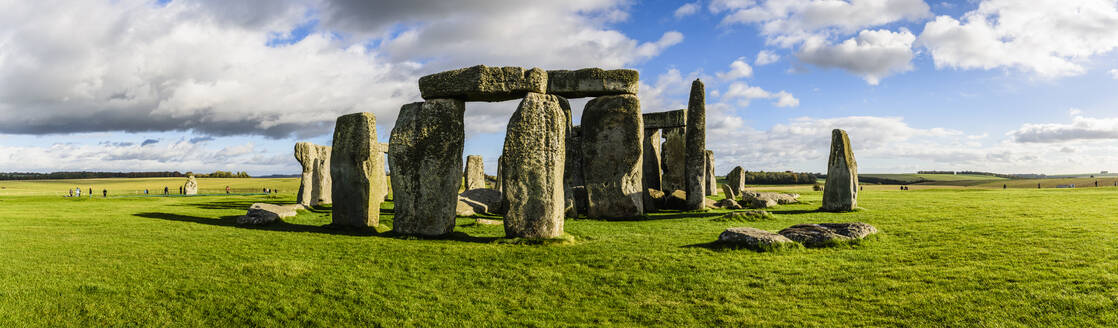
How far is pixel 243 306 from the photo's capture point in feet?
19.7

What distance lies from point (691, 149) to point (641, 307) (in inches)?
510

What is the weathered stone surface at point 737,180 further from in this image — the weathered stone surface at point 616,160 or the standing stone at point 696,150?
the weathered stone surface at point 616,160

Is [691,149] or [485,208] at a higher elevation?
[691,149]

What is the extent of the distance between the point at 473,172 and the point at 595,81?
42.0 feet

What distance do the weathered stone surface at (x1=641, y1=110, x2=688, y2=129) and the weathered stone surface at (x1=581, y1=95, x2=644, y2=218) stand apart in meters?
6.30

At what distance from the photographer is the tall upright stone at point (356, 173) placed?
12328mm

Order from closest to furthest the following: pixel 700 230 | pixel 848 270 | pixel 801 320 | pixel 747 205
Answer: pixel 801 320 < pixel 848 270 < pixel 700 230 < pixel 747 205

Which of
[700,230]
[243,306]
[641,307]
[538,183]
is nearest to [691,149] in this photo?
[700,230]

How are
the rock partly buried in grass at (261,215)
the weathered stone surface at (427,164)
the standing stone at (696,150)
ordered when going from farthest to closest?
the standing stone at (696,150) < the rock partly buried in grass at (261,215) < the weathered stone surface at (427,164)

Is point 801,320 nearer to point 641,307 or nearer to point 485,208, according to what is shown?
point 641,307

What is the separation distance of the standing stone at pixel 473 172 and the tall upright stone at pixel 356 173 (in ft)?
41.7

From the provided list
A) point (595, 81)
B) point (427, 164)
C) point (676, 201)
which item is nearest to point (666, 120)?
point (676, 201)

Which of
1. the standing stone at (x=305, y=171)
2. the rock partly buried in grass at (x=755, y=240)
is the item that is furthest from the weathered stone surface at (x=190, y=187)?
the rock partly buried in grass at (x=755, y=240)

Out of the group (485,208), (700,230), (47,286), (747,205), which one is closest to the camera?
(47,286)
